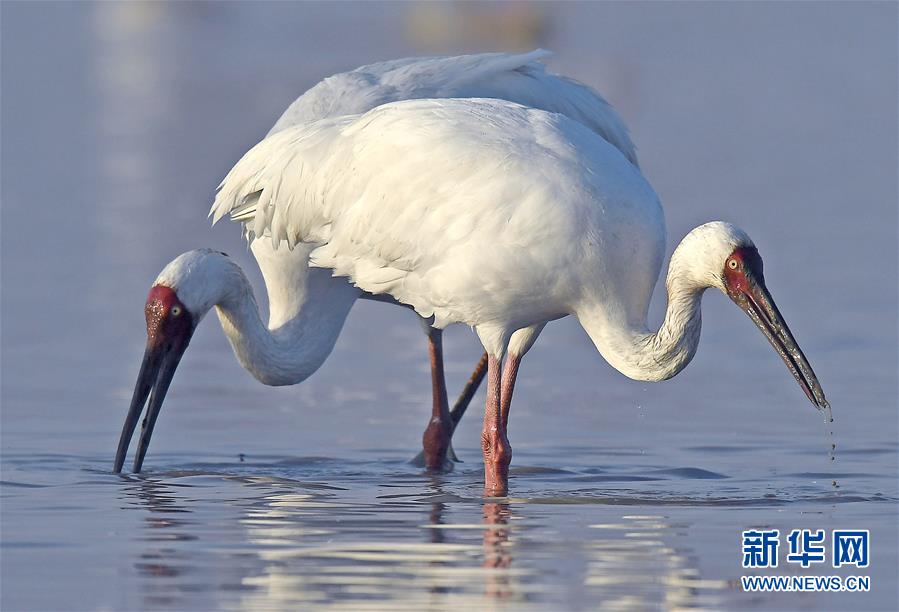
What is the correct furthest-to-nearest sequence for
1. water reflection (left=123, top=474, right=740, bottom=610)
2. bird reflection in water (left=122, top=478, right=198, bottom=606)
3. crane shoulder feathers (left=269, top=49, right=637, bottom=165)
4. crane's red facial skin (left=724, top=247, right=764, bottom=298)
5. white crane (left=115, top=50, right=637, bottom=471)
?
crane shoulder feathers (left=269, top=49, right=637, bottom=165) < white crane (left=115, top=50, right=637, bottom=471) < crane's red facial skin (left=724, top=247, right=764, bottom=298) < bird reflection in water (left=122, top=478, right=198, bottom=606) < water reflection (left=123, top=474, right=740, bottom=610)

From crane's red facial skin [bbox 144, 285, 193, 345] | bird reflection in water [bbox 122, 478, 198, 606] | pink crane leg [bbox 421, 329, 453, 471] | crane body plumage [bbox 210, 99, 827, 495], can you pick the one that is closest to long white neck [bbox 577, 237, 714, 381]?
crane body plumage [bbox 210, 99, 827, 495]

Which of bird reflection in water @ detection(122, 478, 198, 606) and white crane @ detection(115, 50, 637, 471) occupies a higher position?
white crane @ detection(115, 50, 637, 471)

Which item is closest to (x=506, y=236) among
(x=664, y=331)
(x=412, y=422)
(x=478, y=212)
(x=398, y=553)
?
(x=478, y=212)

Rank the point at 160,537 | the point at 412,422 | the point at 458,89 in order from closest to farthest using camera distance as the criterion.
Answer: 1. the point at 160,537
2. the point at 458,89
3. the point at 412,422

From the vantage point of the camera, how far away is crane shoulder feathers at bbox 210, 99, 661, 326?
9.45 metres

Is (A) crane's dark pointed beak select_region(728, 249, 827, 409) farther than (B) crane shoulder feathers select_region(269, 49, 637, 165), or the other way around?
(B) crane shoulder feathers select_region(269, 49, 637, 165)

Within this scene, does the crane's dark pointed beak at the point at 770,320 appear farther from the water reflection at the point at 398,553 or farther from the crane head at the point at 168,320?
the crane head at the point at 168,320

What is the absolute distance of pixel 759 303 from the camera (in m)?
9.49

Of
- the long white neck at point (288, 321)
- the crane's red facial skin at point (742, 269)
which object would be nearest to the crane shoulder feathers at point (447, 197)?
the long white neck at point (288, 321)

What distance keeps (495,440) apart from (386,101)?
215cm

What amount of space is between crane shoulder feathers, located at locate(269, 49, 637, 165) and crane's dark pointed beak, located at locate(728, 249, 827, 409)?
7.99 ft

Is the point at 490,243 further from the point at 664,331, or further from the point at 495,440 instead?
the point at 495,440

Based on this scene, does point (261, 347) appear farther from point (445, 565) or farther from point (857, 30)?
point (857, 30)

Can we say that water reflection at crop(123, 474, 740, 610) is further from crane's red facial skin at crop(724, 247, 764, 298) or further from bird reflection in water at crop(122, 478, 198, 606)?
crane's red facial skin at crop(724, 247, 764, 298)
